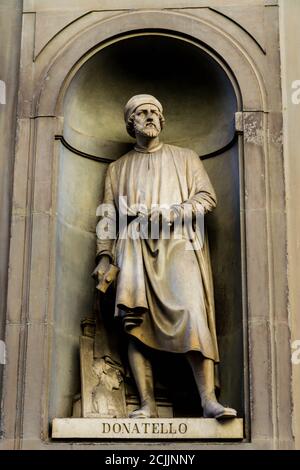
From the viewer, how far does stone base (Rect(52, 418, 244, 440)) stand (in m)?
10.5

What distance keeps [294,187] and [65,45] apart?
2394 millimetres

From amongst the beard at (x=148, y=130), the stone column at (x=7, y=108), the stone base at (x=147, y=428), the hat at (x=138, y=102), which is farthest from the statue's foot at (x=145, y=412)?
the hat at (x=138, y=102)

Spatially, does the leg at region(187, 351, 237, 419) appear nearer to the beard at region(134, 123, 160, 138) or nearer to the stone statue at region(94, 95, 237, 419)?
the stone statue at region(94, 95, 237, 419)

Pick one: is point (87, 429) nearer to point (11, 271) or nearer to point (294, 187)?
point (11, 271)

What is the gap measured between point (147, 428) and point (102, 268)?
1.45 meters

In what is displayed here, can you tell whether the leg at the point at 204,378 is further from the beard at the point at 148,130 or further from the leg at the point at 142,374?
the beard at the point at 148,130

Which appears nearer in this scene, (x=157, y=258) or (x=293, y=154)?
(x=157, y=258)

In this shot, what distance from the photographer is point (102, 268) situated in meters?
11.2

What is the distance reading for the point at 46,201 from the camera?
11.3m

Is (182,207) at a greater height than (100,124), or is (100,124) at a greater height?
(100,124)

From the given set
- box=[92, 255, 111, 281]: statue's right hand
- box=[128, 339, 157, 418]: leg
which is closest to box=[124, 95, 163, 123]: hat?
box=[92, 255, 111, 281]: statue's right hand

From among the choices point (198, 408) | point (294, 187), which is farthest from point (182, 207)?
point (198, 408)

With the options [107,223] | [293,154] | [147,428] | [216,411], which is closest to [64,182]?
[107,223]

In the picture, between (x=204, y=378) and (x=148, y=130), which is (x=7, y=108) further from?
(x=204, y=378)
